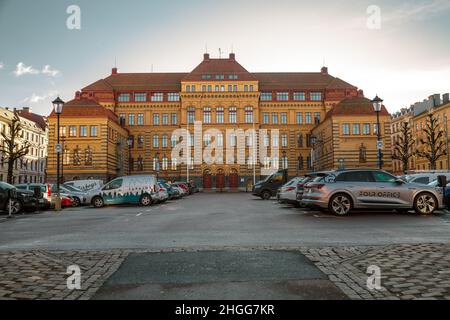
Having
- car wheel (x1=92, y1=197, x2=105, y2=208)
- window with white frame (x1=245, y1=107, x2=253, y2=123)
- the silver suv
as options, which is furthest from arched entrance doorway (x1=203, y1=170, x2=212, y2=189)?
the silver suv

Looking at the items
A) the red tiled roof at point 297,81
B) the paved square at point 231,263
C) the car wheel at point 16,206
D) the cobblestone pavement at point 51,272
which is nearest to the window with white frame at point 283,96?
the red tiled roof at point 297,81

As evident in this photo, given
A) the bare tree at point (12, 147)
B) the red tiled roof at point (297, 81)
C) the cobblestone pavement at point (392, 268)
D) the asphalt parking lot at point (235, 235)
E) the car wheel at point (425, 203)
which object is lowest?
the asphalt parking lot at point (235, 235)

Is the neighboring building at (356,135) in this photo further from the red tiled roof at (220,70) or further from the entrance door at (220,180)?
the entrance door at (220,180)

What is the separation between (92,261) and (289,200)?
14.9 meters

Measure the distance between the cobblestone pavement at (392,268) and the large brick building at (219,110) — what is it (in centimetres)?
6291

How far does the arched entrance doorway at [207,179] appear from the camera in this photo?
70.1 metres

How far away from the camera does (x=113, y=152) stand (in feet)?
211

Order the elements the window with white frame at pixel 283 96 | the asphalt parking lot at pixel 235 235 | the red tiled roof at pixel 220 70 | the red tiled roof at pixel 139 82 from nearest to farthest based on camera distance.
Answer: the asphalt parking lot at pixel 235 235
the red tiled roof at pixel 220 70
the window with white frame at pixel 283 96
the red tiled roof at pixel 139 82

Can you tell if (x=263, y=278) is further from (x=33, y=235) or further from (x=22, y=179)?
(x=22, y=179)

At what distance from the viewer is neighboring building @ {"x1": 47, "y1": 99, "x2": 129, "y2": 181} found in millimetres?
60406

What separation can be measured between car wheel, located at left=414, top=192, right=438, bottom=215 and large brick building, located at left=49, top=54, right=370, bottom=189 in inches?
2179

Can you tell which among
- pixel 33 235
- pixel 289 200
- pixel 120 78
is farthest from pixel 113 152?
pixel 33 235

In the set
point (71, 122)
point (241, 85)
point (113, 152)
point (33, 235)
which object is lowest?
point (33, 235)

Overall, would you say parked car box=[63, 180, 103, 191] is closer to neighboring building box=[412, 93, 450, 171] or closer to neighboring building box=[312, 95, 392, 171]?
neighboring building box=[312, 95, 392, 171]
